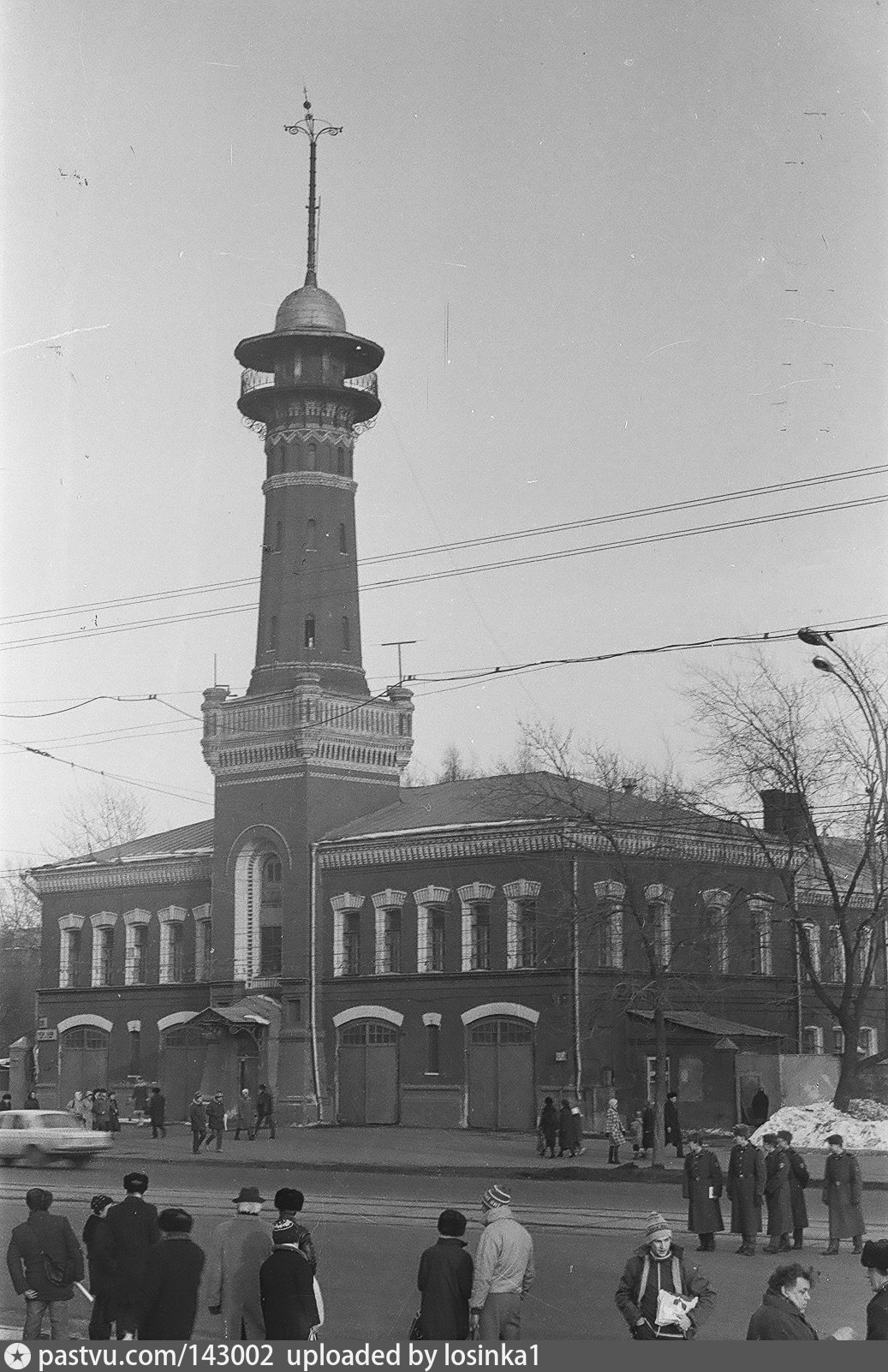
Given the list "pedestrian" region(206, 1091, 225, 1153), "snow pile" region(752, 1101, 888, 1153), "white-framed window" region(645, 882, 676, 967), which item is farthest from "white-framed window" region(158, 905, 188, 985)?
"snow pile" region(752, 1101, 888, 1153)

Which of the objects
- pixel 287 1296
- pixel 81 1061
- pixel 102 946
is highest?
pixel 102 946

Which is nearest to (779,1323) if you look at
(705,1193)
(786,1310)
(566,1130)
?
(786,1310)

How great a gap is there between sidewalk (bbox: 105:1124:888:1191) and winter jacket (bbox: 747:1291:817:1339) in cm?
1939

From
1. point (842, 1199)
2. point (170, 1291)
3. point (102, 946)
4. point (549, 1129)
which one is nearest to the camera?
point (170, 1291)

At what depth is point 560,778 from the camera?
38.7 meters

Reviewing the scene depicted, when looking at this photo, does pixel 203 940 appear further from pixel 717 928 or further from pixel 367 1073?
pixel 717 928

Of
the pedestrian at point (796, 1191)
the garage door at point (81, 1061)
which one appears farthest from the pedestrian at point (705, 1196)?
the garage door at point (81, 1061)

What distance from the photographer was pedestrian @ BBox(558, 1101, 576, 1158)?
35000 mm

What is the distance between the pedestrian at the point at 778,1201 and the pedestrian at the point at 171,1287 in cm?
1026

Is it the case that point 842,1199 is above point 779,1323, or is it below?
below

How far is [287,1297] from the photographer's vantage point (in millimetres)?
10664

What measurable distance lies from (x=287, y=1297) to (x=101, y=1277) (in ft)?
9.00

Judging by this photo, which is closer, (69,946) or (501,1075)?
(501,1075)

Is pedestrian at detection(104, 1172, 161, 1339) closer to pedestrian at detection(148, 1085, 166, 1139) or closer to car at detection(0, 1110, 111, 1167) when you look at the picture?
car at detection(0, 1110, 111, 1167)
